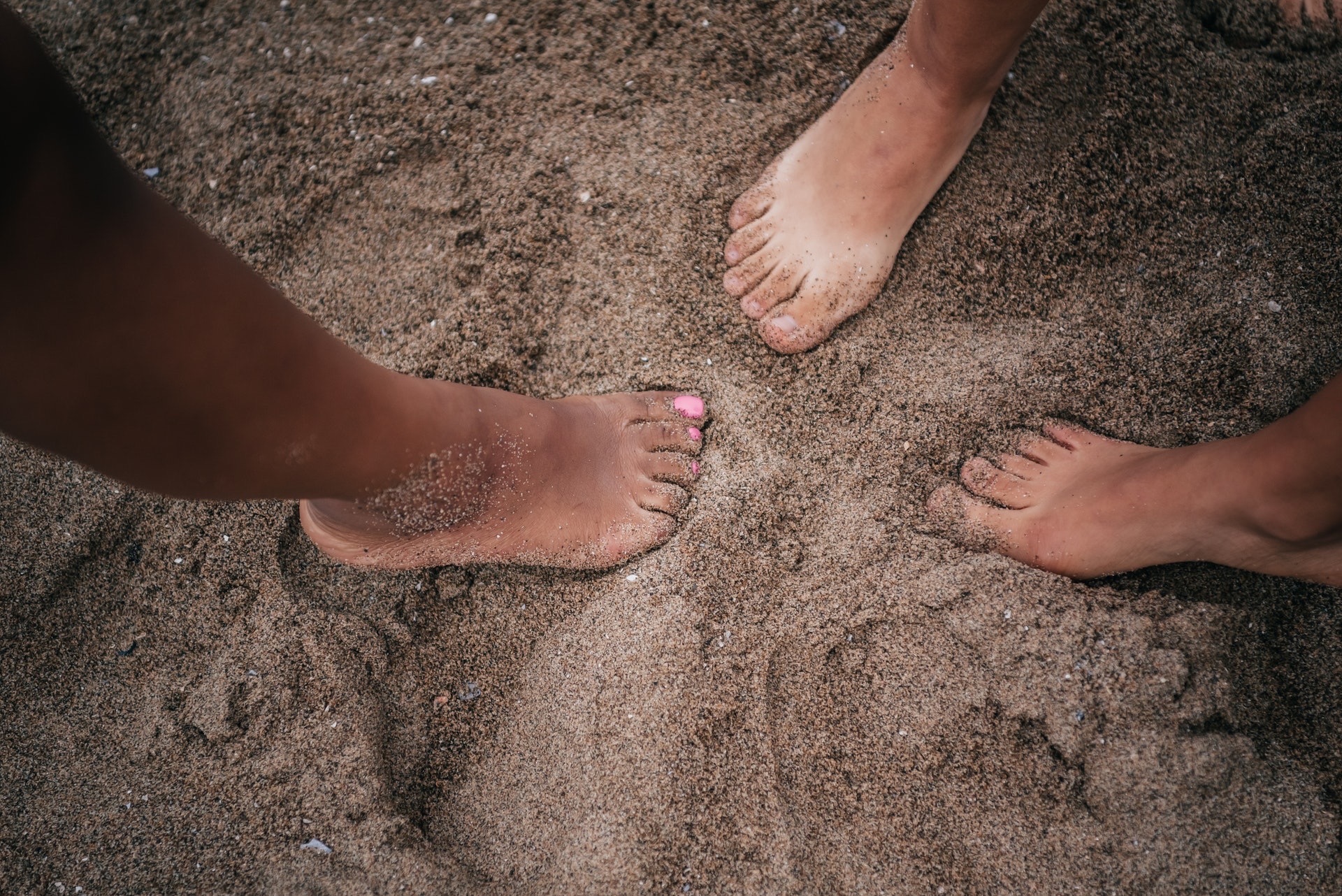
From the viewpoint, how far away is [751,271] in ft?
4.91

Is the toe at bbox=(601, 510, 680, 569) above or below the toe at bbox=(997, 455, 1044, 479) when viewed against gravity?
below

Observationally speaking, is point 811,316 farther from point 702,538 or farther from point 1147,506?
point 1147,506

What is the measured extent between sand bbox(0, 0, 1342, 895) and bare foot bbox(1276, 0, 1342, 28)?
0.05 m

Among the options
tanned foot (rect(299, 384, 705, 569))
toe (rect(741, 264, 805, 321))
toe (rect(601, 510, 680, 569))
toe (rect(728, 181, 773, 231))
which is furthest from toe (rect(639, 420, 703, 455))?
toe (rect(728, 181, 773, 231))

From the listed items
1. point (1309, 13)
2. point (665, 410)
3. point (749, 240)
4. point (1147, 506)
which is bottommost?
point (665, 410)

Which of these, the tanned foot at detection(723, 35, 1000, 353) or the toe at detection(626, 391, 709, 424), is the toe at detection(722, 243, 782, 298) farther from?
the toe at detection(626, 391, 709, 424)

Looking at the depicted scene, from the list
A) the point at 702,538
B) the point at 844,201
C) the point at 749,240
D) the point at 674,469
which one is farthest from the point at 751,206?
the point at 702,538

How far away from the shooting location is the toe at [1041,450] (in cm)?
135

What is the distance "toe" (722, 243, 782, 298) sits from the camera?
1486mm

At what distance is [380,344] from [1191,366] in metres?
1.45

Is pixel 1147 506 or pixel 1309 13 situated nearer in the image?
pixel 1147 506

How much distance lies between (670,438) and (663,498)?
0.11m

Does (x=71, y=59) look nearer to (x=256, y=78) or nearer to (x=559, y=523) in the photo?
(x=256, y=78)

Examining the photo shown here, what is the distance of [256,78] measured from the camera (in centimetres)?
156
